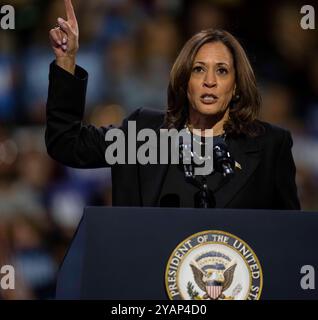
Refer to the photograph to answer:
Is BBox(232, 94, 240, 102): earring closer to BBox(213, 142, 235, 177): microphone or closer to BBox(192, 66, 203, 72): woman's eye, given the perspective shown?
BBox(192, 66, 203, 72): woman's eye

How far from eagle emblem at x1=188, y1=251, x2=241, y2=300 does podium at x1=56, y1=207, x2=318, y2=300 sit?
1.9 inches

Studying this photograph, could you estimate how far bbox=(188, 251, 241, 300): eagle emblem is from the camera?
1496 millimetres

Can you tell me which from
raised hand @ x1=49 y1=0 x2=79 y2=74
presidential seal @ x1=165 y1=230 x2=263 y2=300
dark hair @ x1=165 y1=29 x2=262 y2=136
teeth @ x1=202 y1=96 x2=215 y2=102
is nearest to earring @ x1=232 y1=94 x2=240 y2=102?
dark hair @ x1=165 y1=29 x2=262 y2=136

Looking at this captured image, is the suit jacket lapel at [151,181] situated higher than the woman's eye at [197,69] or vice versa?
the woman's eye at [197,69]

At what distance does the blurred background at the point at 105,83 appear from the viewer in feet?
11.1

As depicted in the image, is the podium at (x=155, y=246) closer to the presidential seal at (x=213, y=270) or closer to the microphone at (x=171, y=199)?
the presidential seal at (x=213, y=270)

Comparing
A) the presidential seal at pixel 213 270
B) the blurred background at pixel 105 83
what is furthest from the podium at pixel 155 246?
the blurred background at pixel 105 83

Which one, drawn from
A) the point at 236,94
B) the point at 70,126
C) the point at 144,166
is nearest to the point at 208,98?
the point at 236,94

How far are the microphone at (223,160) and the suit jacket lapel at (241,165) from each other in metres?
0.09

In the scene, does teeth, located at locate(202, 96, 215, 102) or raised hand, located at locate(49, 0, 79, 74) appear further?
teeth, located at locate(202, 96, 215, 102)

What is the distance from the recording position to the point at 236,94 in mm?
1945

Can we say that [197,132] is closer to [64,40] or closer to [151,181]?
[151,181]

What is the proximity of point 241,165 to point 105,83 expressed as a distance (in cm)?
190

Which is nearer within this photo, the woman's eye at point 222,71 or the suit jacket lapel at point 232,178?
the suit jacket lapel at point 232,178
